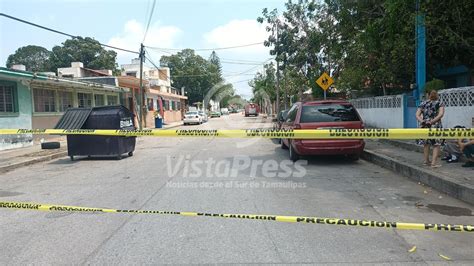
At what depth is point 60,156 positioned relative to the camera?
47.2 ft

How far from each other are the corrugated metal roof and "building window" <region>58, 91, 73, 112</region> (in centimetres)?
1019

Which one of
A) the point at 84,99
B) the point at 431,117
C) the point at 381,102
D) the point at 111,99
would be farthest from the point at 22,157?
the point at 111,99

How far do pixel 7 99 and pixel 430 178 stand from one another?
16263 mm

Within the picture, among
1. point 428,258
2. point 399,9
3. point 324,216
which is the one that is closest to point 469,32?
point 399,9

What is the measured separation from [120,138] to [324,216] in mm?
8604

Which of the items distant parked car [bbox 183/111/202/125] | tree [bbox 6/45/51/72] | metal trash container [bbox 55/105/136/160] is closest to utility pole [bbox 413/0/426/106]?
metal trash container [bbox 55/105/136/160]

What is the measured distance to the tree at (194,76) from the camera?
73.7 m

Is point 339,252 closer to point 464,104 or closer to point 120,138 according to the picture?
point 464,104

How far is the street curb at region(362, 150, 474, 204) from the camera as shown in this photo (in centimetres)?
621

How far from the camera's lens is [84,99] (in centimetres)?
2455

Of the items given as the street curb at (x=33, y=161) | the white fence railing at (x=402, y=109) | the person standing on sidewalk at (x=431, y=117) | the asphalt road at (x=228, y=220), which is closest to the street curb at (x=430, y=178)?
the asphalt road at (x=228, y=220)

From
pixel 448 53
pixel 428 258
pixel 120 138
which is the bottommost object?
pixel 428 258

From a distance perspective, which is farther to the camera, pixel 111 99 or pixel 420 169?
pixel 111 99

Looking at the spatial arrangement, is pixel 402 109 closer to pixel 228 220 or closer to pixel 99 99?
pixel 228 220
